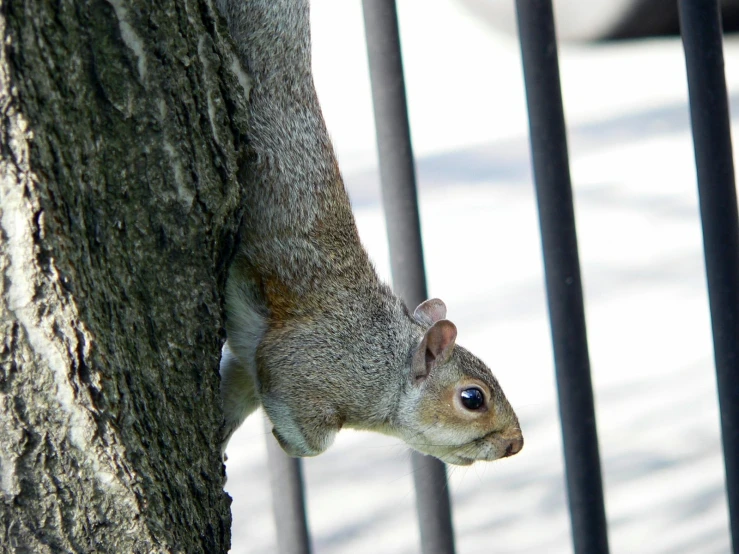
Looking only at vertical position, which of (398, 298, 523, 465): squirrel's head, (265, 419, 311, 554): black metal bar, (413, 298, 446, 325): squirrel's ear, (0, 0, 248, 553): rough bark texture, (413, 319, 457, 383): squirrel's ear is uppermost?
(0, 0, 248, 553): rough bark texture

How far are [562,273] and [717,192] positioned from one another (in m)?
0.24

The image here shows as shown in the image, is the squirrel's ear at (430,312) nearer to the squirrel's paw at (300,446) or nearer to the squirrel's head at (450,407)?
the squirrel's head at (450,407)

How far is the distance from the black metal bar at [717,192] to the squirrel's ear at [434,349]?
406mm

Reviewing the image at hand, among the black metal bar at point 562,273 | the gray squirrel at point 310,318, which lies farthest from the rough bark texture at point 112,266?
the black metal bar at point 562,273

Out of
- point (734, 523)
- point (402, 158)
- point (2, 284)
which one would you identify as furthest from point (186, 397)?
point (734, 523)

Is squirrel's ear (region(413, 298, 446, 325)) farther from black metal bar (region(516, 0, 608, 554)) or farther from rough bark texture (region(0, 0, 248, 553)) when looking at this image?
rough bark texture (region(0, 0, 248, 553))

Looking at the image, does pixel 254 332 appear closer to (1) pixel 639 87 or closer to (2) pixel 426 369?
(2) pixel 426 369

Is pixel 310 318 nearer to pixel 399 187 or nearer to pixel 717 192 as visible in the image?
pixel 399 187

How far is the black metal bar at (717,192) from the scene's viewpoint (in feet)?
4.37

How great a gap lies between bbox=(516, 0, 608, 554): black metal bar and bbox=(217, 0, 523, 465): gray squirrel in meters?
0.19

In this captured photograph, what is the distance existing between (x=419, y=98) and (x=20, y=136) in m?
5.23

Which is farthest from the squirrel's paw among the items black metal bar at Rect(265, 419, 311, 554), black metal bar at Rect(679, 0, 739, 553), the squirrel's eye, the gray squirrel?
black metal bar at Rect(679, 0, 739, 553)

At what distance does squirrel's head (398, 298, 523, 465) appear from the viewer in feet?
5.37

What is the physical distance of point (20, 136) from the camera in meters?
0.87
